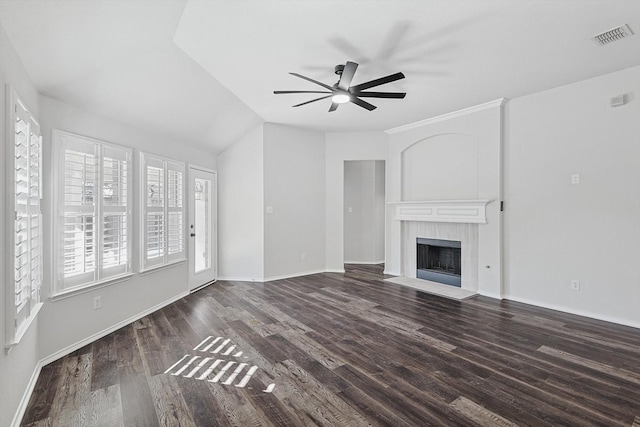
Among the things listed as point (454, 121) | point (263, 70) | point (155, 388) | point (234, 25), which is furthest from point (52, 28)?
point (454, 121)

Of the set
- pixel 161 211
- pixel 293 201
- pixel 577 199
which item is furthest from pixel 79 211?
pixel 577 199

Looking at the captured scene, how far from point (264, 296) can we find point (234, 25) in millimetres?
3577

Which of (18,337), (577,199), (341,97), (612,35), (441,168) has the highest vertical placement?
(612,35)

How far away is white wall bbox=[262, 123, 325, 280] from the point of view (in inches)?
223

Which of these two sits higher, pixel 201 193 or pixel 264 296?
pixel 201 193

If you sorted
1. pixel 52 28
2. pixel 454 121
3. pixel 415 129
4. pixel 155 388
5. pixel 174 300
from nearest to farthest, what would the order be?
pixel 52 28
pixel 155 388
pixel 174 300
pixel 454 121
pixel 415 129

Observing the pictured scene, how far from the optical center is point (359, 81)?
387cm

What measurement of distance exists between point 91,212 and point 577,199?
5680 mm

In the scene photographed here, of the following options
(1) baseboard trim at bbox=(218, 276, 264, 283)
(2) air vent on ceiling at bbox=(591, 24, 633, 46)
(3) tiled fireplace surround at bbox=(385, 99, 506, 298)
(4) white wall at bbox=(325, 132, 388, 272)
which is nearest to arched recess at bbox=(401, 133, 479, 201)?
(3) tiled fireplace surround at bbox=(385, 99, 506, 298)

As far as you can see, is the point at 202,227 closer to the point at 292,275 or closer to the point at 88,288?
the point at 292,275

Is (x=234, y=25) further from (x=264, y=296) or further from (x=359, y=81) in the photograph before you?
(x=264, y=296)

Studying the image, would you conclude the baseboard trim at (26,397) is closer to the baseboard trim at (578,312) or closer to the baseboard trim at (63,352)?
the baseboard trim at (63,352)

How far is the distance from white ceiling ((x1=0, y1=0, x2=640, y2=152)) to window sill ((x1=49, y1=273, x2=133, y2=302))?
1815 mm

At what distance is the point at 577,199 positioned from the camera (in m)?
3.87
